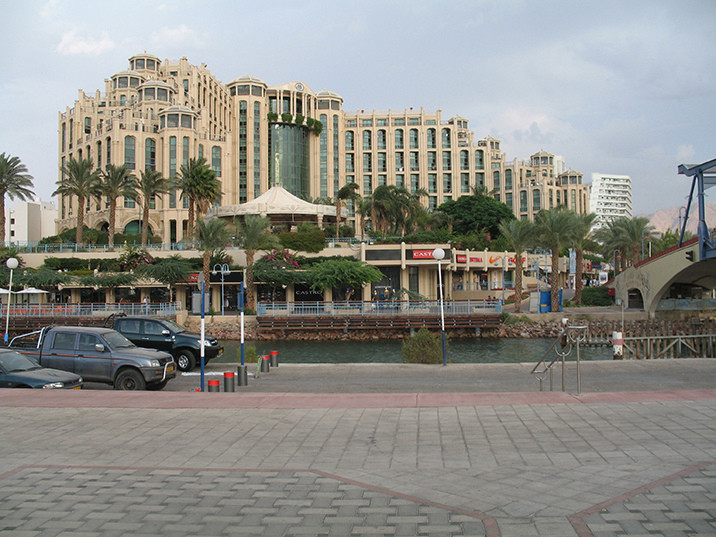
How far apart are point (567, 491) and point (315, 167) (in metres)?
107

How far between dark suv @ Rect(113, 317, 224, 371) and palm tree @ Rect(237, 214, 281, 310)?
2767 cm

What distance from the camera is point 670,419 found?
10828 mm

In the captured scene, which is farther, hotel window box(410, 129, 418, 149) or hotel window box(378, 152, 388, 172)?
hotel window box(410, 129, 418, 149)

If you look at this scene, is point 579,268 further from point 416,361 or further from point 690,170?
point 416,361

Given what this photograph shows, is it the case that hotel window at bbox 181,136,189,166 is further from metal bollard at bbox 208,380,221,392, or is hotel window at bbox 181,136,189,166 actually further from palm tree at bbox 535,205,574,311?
metal bollard at bbox 208,380,221,392

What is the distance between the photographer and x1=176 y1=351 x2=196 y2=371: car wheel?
69.5 ft

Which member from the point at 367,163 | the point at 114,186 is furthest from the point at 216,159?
the point at 367,163

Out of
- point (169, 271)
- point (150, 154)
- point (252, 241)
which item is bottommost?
point (169, 271)

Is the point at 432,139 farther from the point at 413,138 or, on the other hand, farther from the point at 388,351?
the point at 388,351

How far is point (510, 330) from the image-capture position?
1778 inches

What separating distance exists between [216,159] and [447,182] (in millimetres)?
49887

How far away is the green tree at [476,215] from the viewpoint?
93.4 meters

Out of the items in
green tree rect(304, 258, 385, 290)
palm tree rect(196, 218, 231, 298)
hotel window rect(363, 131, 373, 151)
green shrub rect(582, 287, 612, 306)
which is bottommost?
green shrub rect(582, 287, 612, 306)

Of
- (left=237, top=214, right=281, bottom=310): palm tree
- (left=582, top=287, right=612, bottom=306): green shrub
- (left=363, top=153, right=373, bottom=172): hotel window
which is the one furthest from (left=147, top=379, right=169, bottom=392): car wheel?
(left=363, top=153, right=373, bottom=172): hotel window
